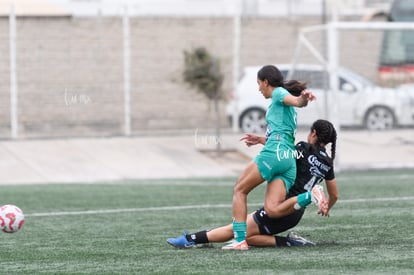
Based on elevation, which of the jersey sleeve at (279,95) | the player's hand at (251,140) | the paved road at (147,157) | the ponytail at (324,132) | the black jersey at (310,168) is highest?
the jersey sleeve at (279,95)

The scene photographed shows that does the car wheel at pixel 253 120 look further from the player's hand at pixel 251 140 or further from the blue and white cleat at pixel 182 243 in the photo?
the blue and white cleat at pixel 182 243

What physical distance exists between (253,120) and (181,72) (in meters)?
2.27

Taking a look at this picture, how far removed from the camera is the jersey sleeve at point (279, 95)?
941 cm

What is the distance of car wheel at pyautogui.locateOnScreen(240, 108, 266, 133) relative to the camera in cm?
2709

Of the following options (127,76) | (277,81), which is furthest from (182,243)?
(127,76)

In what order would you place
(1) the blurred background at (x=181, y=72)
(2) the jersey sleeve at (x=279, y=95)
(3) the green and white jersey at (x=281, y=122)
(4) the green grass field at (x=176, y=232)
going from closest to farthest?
1. (4) the green grass field at (x=176, y=232)
2. (2) the jersey sleeve at (x=279, y=95)
3. (3) the green and white jersey at (x=281, y=122)
4. (1) the blurred background at (x=181, y=72)

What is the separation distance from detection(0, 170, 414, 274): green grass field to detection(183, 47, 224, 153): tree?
6353mm

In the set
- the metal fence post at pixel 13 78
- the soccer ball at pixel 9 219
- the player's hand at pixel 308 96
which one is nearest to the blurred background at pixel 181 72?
the metal fence post at pixel 13 78

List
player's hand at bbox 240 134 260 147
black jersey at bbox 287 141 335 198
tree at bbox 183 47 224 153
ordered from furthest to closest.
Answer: tree at bbox 183 47 224 153 < player's hand at bbox 240 134 260 147 < black jersey at bbox 287 141 335 198

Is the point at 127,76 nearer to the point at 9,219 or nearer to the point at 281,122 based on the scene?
the point at 9,219

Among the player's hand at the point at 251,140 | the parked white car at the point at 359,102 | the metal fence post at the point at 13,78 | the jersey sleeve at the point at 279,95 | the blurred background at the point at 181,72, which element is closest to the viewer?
the jersey sleeve at the point at 279,95

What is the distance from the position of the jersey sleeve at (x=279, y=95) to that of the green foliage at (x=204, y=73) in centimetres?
1536

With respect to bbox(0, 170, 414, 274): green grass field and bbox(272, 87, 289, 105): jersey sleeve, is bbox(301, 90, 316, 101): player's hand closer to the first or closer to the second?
bbox(272, 87, 289, 105): jersey sleeve

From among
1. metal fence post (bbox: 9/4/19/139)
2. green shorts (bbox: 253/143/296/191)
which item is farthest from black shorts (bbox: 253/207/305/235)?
Answer: metal fence post (bbox: 9/4/19/139)
